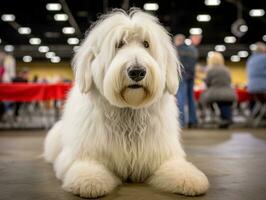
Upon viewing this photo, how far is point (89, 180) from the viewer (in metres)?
2.53

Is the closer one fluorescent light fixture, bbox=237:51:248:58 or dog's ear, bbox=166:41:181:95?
dog's ear, bbox=166:41:181:95

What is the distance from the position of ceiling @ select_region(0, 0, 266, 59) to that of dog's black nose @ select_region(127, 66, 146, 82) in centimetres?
1167

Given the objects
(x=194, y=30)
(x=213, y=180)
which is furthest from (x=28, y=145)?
(x=194, y=30)

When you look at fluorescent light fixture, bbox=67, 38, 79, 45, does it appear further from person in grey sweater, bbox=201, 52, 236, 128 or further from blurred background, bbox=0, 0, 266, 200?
person in grey sweater, bbox=201, 52, 236, 128

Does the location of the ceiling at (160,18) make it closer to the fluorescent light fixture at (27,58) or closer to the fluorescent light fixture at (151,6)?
the fluorescent light fixture at (151,6)

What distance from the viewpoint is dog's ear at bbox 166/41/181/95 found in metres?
2.87

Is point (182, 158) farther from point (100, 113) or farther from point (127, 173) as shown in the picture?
point (100, 113)

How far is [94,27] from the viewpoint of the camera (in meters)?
3.02

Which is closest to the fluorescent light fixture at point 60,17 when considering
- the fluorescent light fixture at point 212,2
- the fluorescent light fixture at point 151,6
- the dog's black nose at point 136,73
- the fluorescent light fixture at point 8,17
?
the fluorescent light fixture at point 8,17

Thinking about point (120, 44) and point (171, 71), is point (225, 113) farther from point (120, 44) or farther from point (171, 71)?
point (120, 44)

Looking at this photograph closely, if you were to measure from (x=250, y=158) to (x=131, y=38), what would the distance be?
234cm

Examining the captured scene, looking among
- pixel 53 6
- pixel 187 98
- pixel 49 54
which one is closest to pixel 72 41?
pixel 49 54

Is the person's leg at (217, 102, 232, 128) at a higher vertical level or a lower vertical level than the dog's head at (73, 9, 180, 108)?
lower

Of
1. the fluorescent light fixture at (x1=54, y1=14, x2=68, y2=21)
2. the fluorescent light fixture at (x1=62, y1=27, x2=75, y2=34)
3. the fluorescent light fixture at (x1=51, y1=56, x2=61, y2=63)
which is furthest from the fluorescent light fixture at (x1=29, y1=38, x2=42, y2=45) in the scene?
the fluorescent light fixture at (x1=54, y1=14, x2=68, y2=21)
